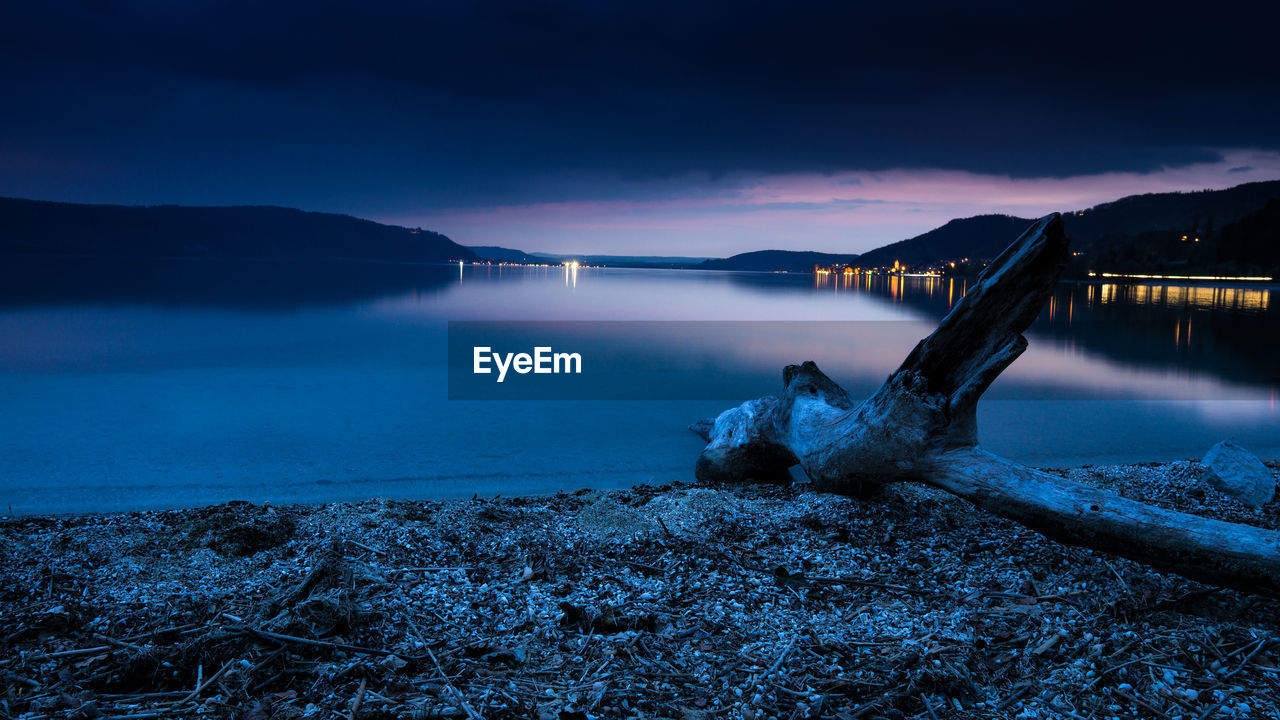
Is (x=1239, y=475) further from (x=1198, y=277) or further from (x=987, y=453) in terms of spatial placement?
(x=1198, y=277)

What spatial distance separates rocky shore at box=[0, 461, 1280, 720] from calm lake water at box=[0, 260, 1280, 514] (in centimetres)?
223

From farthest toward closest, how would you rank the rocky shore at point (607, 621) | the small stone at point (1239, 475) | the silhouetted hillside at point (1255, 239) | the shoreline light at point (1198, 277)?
the silhouetted hillside at point (1255, 239), the shoreline light at point (1198, 277), the small stone at point (1239, 475), the rocky shore at point (607, 621)

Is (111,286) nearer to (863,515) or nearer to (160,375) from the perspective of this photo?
(160,375)

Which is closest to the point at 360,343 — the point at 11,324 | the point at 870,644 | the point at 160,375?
the point at 160,375

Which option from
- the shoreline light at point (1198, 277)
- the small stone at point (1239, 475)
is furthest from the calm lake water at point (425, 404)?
the shoreline light at point (1198, 277)

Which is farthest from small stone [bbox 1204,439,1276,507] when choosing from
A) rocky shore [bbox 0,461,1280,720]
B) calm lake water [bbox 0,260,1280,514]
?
rocky shore [bbox 0,461,1280,720]

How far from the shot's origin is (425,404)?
10008mm

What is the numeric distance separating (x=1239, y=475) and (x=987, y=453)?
262cm

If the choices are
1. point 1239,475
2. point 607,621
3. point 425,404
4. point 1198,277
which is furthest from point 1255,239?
point 607,621

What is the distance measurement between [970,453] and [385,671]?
3.47 m

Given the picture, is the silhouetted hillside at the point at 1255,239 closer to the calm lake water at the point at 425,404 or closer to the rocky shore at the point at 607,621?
the calm lake water at the point at 425,404

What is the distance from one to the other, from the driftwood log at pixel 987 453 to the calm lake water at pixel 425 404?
7.49 ft

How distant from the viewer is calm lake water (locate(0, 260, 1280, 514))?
673 centimetres

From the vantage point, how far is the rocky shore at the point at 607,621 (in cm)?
250
